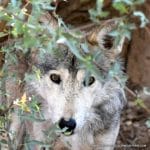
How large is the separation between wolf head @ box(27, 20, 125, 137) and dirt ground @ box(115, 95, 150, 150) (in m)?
0.70

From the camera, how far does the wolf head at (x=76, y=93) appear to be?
10.9 ft

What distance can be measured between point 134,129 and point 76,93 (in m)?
1.71

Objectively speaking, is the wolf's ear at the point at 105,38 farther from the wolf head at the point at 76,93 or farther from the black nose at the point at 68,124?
the black nose at the point at 68,124

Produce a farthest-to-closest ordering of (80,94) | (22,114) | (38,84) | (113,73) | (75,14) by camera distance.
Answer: (75,14), (38,84), (80,94), (22,114), (113,73)

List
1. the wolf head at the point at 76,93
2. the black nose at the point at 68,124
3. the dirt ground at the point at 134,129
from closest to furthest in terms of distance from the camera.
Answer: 1. the black nose at the point at 68,124
2. the wolf head at the point at 76,93
3. the dirt ground at the point at 134,129

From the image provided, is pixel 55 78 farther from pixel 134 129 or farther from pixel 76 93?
pixel 134 129

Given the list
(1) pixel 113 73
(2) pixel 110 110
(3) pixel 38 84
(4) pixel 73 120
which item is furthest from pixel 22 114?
(2) pixel 110 110

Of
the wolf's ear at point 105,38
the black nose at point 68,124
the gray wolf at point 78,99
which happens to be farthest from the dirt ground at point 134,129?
the black nose at point 68,124


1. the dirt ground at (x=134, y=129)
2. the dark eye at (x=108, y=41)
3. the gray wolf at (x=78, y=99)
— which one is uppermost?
the dark eye at (x=108, y=41)

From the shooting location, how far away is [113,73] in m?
2.03

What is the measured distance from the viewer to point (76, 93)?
11.3 ft

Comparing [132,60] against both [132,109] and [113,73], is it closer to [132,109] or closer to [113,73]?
[132,109]

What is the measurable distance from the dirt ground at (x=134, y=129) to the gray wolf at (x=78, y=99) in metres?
0.69

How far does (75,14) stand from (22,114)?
8.88 ft
